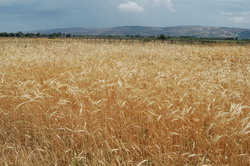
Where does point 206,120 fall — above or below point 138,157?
above

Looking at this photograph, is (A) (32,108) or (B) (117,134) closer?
(B) (117,134)

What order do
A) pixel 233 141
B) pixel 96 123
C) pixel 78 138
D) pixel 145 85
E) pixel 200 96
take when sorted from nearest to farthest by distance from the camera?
pixel 233 141, pixel 78 138, pixel 96 123, pixel 200 96, pixel 145 85

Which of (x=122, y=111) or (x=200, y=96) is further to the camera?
(x=200, y=96)

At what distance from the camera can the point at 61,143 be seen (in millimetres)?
2914

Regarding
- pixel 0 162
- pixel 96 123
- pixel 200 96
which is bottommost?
pixel 0 162

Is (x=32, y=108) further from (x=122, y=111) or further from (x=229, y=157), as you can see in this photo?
(x=229, y=157)

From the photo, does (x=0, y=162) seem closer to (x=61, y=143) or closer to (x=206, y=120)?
(x=61, y=143)

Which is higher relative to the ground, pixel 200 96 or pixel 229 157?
pixel 200 96

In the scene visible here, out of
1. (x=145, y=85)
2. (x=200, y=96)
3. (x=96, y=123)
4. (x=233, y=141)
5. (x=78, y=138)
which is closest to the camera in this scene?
(x=233, y=141)

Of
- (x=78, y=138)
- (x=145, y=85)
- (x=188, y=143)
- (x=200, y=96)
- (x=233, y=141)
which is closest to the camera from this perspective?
A: (x=233, y=141)

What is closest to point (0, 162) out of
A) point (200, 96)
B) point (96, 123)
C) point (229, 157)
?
point (96, 123)

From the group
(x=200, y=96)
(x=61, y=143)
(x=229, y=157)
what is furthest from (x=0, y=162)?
(x=200, y=96)

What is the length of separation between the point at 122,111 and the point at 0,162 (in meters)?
1.41

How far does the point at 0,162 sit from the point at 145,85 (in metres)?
2.81
